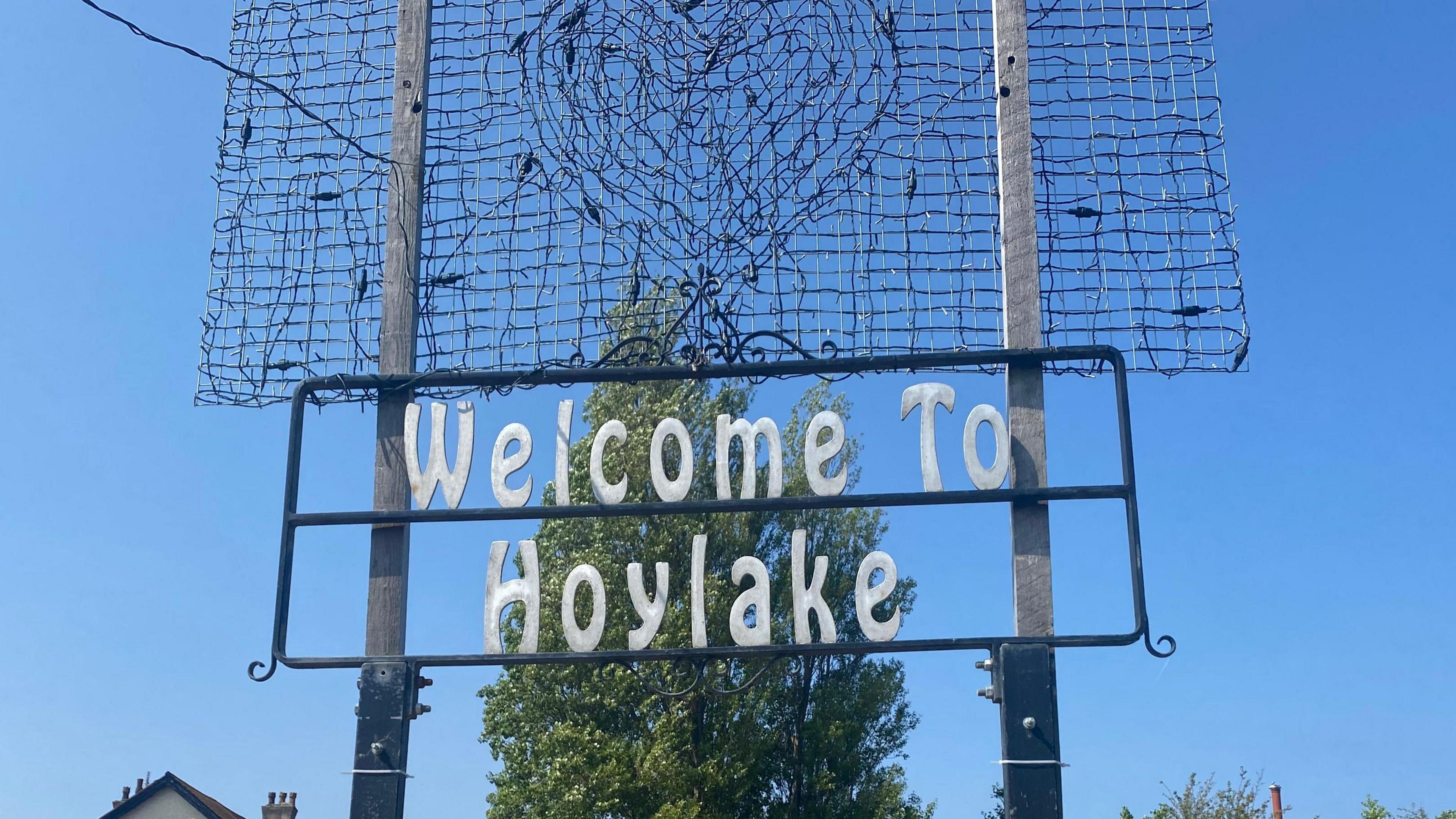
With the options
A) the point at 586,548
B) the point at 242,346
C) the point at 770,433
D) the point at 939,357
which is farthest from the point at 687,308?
the point at 586,548

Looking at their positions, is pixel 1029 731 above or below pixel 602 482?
below

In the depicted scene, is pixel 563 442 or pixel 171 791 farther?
pixel 171 791

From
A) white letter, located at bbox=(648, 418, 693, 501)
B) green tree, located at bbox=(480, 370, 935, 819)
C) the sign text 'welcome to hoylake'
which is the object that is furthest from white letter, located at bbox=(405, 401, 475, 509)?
green tree, located at bbox=(480, 370, 935, 819)

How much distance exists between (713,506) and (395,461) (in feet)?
6.02

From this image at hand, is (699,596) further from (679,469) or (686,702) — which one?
(686,702)

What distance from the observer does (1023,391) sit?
23.0 ft

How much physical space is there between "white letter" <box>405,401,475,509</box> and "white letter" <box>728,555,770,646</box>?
160 centimetres

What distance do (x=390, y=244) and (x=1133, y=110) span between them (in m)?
4.52

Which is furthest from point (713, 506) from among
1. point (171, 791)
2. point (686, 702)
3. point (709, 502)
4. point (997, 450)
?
point (171, 791)

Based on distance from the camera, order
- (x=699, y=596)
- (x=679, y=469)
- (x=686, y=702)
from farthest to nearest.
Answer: (x=686, y=702) < (x=679, y=469) < (x=699, y=596)

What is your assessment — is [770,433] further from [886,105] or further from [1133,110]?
[1133,110]

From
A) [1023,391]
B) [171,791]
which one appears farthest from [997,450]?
[171,791]

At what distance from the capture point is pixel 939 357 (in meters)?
7.04

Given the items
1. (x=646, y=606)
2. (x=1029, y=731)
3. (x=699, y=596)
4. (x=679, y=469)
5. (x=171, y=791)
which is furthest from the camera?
(x=171, y=791)
